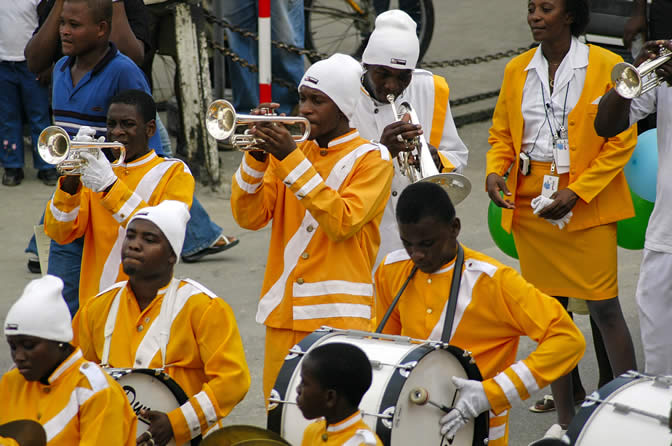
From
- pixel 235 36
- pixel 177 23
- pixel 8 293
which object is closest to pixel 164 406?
pixel 8 293

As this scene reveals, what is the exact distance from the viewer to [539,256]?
563cm

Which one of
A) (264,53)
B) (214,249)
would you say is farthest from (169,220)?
(214,249)

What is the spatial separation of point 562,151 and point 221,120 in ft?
5.83

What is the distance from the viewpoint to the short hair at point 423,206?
13.7 feet

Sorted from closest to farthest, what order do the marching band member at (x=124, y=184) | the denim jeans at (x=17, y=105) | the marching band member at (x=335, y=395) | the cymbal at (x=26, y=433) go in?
the cymbal at (x=26, y=433)
the marching band member at (x=335, y=395)
the marching band member at (x=124, y=184)
the denim jeans at (x=17, y=105)

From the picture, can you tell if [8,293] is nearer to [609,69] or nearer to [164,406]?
[164,406]

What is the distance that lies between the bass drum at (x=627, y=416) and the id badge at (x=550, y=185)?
1769 mm

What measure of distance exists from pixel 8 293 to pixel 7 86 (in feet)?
7.55

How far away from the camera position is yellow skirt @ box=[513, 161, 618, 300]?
547 centimetres

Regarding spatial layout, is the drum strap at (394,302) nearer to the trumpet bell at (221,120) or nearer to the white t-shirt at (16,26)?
the trumpet bell at (221,120)

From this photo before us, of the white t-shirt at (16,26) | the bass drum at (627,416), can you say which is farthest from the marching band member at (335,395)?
the white t-shirt at (16,26)

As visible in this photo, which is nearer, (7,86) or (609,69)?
(609,69)

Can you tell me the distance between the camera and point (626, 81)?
474cm

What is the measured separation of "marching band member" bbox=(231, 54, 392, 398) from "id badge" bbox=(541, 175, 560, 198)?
1.06 meters
